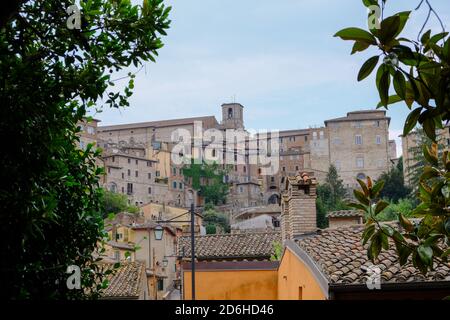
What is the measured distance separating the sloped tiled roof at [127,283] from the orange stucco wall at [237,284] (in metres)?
2.67

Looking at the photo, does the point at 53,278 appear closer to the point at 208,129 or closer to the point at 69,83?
the point at 69,83

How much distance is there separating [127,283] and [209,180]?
236 ft

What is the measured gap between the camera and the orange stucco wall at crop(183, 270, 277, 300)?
1476 cm

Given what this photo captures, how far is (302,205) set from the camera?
12219 mm

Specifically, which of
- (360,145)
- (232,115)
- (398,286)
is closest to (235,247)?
(398,286)

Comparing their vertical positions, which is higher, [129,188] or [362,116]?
[362,116]

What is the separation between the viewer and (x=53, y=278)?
475cm

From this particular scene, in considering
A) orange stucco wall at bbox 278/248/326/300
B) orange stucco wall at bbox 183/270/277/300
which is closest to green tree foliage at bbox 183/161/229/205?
orange stucco wall at bbox 183/270/277/300

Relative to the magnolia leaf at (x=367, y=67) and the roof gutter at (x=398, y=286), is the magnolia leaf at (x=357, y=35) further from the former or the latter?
the roof gutter at (x=398, y=286)

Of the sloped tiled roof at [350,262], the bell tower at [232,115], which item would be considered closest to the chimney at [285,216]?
the sloped tiled roof at [350,262]

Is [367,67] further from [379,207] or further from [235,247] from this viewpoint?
[235,247]

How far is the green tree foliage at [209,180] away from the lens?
284ft
